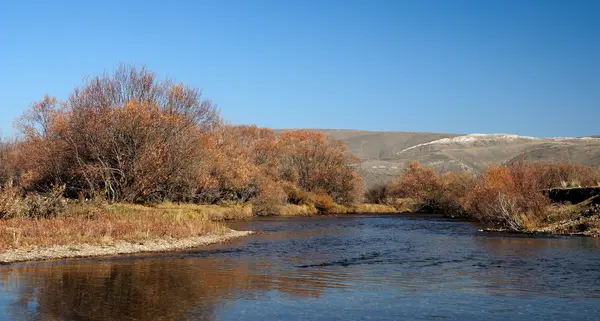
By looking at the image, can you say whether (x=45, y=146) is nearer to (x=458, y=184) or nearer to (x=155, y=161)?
(x=155, y=161)

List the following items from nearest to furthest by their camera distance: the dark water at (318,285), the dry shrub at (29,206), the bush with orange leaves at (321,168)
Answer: the dark water at (318,285), the dry shrub at (29,206), the bush with orange leaves at (321,168)

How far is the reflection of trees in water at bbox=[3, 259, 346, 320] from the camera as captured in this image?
14.6 m

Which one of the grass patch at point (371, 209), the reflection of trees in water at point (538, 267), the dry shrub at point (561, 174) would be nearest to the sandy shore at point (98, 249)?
the reflection of trees in water at point (538, 267)

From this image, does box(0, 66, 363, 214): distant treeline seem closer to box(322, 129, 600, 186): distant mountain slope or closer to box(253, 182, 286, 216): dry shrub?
box(253, 182, 286, 216): dry shrub

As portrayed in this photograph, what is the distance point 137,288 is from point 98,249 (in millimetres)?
9564

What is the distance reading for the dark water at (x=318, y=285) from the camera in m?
14.8

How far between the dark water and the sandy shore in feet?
4.90

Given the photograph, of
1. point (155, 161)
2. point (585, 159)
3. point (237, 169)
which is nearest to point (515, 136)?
point (585, 159)

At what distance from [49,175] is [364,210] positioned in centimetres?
4190

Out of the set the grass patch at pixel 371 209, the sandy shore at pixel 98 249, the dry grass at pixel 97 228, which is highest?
the dry grass at pixel 97 228

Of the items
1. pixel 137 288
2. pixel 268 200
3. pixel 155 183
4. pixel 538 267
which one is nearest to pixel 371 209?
pixel 268 200

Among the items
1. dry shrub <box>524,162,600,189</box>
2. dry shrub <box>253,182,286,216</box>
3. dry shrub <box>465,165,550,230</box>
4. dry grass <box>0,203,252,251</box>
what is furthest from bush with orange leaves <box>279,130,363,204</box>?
dry grass <box>0,203,252,251</box>

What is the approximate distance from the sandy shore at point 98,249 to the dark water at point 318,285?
58.8 inches

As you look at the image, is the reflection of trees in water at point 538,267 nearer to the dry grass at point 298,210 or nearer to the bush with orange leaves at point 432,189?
the bush with orange leaves at point 432,189
